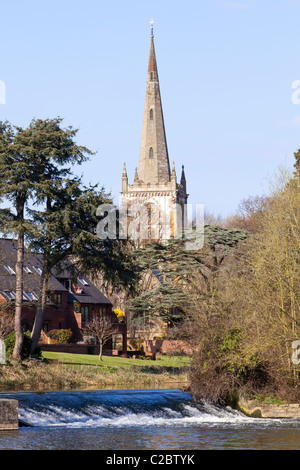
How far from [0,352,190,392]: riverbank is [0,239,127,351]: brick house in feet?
31.8

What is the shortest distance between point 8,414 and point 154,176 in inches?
4295

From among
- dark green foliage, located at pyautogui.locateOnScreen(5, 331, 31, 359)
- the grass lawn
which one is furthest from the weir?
the grass lawn

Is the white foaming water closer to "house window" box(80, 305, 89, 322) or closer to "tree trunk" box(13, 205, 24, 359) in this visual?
"tree trunk" box(13, 205, 24, 359)

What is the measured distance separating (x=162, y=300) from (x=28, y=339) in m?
9.52

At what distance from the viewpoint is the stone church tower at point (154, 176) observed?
131 metres

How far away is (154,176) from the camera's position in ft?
439

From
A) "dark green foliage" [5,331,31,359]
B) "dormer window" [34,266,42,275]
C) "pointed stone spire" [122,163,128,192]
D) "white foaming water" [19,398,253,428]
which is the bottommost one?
"white foaming water" [19,398,253,428]

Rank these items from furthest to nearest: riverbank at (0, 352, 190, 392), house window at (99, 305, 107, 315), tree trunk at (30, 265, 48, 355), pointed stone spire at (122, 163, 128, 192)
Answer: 1. pointed stone spire at (122, 163, 128, 192)
2. house window at (99, 305, 107, 315)
3. tree trunk at (30, 265, 48, 355)
4. riverbank at (0, 352, 190, 392)

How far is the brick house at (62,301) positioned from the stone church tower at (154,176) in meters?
52.8

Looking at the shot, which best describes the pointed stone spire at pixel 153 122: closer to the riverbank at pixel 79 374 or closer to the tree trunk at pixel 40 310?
the riverbank at pixel 79 374

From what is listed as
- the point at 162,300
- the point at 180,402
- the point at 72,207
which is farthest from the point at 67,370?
the point at 180,402

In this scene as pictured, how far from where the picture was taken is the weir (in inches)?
1033

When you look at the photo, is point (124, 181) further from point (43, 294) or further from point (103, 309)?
point (43, 294)
